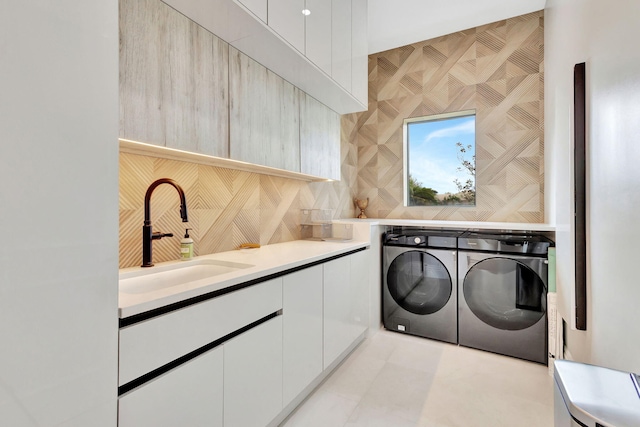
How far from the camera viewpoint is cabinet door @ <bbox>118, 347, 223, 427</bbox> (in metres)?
0.95

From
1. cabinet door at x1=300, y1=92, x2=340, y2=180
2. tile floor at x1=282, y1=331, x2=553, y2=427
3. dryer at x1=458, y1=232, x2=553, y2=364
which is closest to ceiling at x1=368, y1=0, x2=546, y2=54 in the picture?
cabinet door at x1=300, y1=92, x2=340, y2=180

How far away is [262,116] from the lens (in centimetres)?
194

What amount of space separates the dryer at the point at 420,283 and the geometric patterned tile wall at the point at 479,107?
29.9 inches

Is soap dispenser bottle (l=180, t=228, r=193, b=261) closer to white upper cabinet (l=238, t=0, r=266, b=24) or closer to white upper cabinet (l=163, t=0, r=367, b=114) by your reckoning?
white upper cabinet (l=163, t=0, r=367, b=114)

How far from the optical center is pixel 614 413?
718 millimetres

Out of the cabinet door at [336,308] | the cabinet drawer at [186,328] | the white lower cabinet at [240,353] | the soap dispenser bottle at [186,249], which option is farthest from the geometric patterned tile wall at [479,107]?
the cabinet drawer at [186,328]

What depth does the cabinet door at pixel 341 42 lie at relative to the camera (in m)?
2.27

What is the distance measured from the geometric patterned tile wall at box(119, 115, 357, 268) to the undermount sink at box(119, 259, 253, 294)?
→ 5.0 inches

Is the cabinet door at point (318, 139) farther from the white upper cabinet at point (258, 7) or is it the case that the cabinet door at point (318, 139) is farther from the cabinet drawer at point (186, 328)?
the cabinet drawer at point (186, 328)

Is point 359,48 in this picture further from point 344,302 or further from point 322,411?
point 322,411

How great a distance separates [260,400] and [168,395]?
548mm

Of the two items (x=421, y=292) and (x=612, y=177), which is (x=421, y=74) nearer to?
(x=421, y=292)

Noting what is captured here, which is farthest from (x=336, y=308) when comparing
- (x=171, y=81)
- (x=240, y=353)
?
(x=171, y=81)

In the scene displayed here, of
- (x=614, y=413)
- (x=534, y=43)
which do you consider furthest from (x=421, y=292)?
(x=534, y=43)
